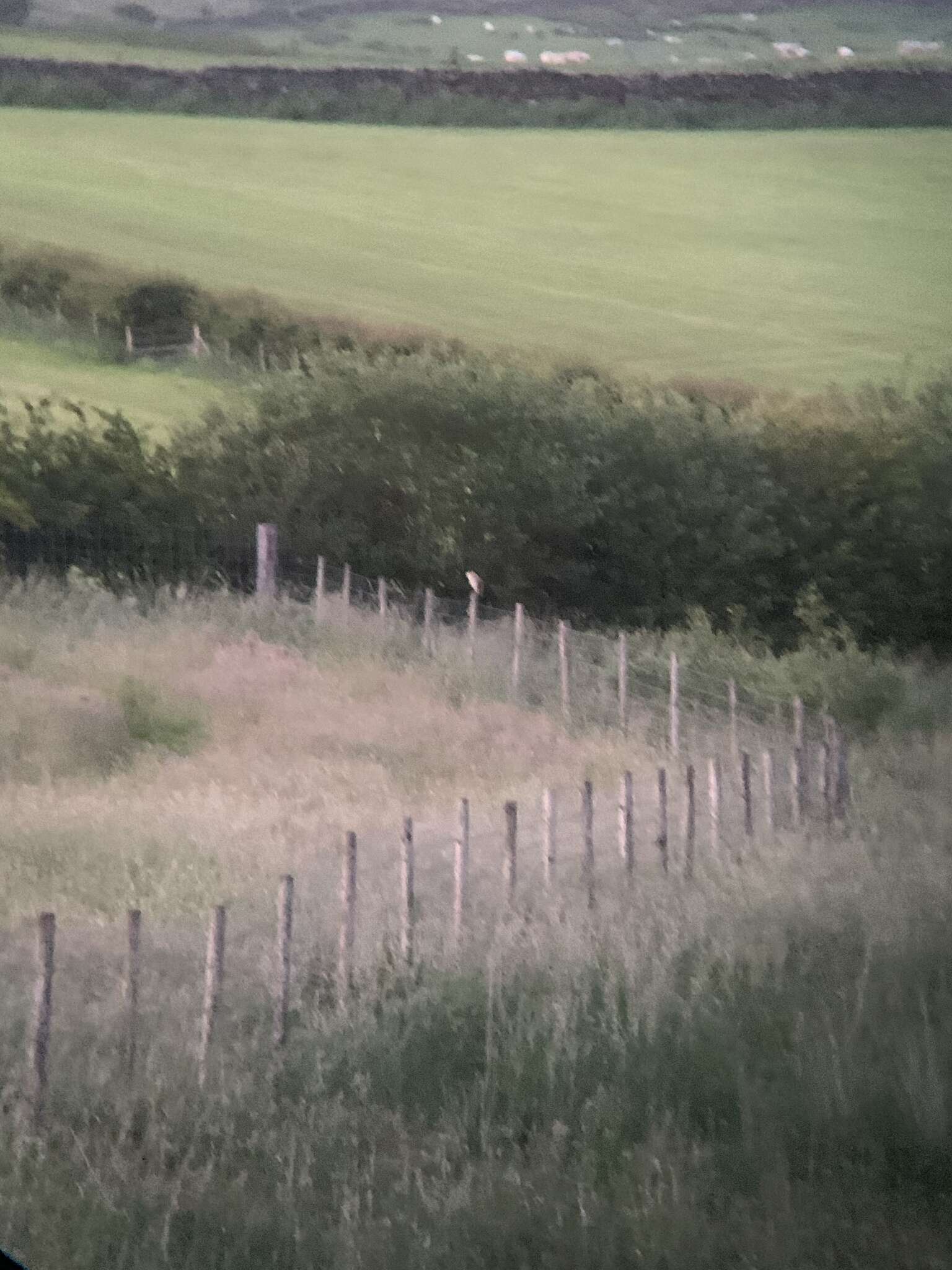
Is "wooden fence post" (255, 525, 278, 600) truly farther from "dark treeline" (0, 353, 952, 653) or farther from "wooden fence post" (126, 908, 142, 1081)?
"wooden fence post" (126, 908, 142, 1081)

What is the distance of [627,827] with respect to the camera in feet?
13.5

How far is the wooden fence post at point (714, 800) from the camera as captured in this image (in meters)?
4.31

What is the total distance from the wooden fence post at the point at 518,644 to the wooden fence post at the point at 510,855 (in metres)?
0.83

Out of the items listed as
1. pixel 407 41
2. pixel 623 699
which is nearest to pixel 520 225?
pixel 407 41

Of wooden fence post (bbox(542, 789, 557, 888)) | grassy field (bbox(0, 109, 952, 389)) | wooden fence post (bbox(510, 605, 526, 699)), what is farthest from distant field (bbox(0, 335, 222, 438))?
wooden fence post (bbox(542, 789, 557, 888))

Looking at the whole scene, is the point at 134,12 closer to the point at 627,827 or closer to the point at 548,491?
the point at 548,491

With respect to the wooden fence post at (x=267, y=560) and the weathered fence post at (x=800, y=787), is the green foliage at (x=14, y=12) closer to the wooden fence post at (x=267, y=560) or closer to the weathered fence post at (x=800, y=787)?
the wooden fence post at (x=267, y=560)

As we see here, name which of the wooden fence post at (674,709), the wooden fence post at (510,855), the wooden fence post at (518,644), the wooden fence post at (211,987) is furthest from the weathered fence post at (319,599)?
the wooden fence post at (211,987)

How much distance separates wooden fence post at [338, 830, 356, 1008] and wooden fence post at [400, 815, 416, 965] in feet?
0.40

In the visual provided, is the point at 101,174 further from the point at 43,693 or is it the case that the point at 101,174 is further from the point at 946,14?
the point at 946,14

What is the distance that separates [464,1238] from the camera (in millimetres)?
3117

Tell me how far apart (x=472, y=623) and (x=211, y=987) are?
6.32ft

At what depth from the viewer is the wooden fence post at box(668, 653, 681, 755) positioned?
4.69 metres

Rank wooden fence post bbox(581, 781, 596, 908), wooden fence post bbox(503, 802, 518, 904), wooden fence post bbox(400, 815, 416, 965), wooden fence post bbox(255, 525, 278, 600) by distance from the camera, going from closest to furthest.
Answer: wooden fence post bbox(400, 815, 416, 965) → wooden fence post bbox(503, 802, 518, 904) → wooden fence post bbox(581, 781, 596, 908) → wooden fence post bbox(255, 525, 278, 600)
